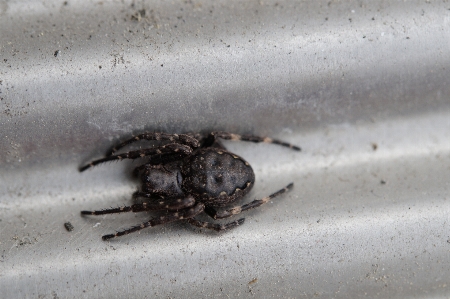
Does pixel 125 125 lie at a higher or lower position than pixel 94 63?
lower

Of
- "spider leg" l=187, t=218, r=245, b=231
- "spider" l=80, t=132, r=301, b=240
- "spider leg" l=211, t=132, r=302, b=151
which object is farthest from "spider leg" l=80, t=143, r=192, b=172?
"spider leg" l=187, t=218, r=245, b=231

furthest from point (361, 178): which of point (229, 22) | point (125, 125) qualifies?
point (125, 125)

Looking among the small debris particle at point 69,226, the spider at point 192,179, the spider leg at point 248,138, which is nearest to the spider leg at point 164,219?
the spider at point 192,179

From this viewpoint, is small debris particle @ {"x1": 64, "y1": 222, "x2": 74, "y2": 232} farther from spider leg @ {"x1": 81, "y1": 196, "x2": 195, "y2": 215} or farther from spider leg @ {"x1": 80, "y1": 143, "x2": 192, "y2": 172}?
spider leg @ {"x1": 80, "y1": 143, "x2": 192, "y2": 172}

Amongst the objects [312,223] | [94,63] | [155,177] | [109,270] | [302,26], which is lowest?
[109,270]

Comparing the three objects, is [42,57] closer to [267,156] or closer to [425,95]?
[267,156]

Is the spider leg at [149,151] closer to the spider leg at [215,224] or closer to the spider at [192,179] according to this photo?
the spider at [192,179]
